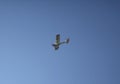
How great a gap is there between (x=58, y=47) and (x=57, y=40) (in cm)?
64

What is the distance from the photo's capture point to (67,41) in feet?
93.7

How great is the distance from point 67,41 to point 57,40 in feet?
4.22

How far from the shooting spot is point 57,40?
27.5 metres

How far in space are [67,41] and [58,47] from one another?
3.50 ft

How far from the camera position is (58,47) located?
27875 millimetres
